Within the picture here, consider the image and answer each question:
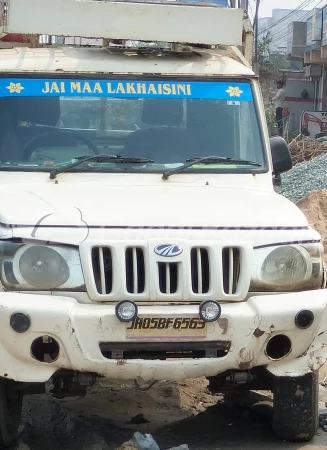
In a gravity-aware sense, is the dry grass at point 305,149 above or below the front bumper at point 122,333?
below

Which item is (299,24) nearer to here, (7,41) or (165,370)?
(7,41)

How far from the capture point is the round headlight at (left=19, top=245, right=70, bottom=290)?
157 inches

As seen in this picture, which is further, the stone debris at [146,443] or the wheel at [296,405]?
the wheel at [296,405]

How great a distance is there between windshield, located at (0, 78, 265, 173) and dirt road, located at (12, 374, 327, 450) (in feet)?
4.47

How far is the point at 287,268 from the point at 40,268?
113 cm

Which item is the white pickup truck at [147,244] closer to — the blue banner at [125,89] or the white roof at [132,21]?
the blue banner at [125,89]

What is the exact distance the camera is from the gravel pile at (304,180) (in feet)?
46.7

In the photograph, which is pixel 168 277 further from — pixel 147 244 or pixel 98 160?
pixel 98 160

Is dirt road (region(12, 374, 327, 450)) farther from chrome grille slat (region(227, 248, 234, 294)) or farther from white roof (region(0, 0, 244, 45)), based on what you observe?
white roof (region(0, 0, 244, 45))

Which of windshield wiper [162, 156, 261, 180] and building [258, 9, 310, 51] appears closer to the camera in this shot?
windshield wiper [162, 156, 261, 180]

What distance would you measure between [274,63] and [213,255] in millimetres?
46840

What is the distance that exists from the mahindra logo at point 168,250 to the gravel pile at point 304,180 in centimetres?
955

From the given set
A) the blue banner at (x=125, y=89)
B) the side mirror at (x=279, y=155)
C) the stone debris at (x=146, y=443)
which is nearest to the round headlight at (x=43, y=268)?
the stone debris at (x=146, y=443)

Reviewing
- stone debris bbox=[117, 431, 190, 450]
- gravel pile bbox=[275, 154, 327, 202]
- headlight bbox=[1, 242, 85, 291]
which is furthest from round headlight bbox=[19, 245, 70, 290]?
gravel pile bbox=[275, 154, 327, 202]
